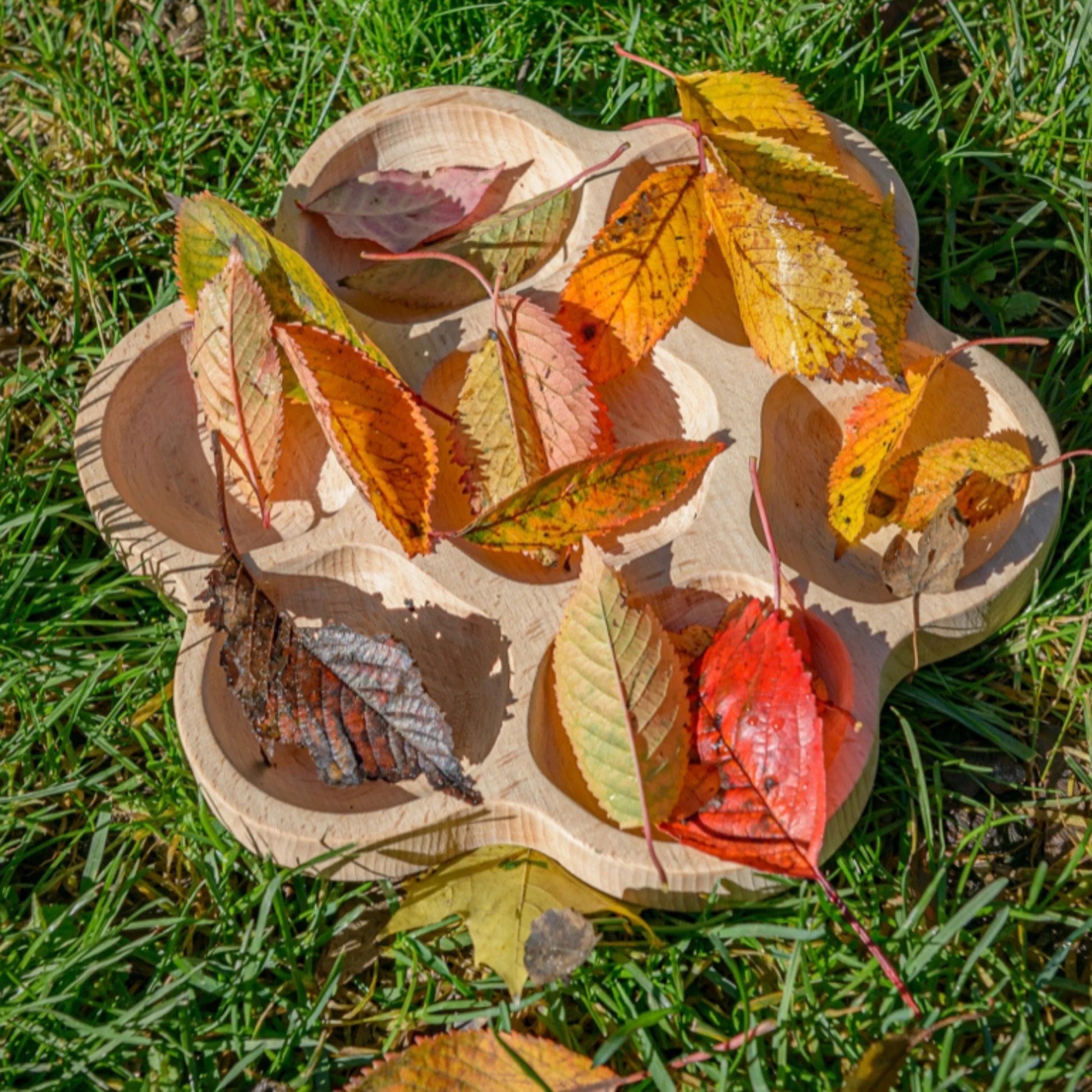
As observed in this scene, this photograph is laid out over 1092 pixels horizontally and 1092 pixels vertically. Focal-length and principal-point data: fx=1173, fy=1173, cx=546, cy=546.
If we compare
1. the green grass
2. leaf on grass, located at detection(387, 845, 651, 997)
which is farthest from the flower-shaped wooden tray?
the green grass

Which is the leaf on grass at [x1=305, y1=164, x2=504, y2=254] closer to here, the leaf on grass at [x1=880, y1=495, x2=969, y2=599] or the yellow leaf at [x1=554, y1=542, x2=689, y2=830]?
the yellow leaf at [x1=554, y1=542, x2=689, y2=830]

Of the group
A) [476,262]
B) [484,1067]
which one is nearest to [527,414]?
[476,262]

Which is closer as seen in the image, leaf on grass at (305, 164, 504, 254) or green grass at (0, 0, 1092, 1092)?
green grass at (0, 0, 1092, 1092)

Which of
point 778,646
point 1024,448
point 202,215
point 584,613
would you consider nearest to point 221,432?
point 202,215

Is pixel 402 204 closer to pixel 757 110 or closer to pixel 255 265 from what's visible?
pixel 255 265

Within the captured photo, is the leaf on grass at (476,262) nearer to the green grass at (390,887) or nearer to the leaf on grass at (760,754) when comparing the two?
the green grass at (390,887)

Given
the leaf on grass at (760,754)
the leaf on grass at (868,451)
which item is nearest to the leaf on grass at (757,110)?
the leaf on grass at (868,451)

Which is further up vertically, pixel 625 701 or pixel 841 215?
pixel 841 215
